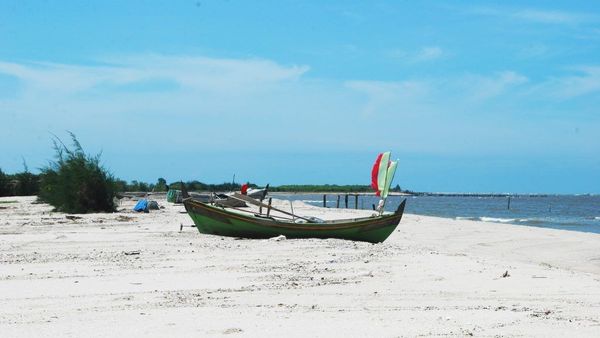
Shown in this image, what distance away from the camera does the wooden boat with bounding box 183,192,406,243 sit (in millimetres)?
15734

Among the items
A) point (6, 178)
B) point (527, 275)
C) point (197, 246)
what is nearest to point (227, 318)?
point (527, 275)

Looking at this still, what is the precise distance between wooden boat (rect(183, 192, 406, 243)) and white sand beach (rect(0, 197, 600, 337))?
668 millimetres

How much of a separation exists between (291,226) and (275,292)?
7362 millimetres

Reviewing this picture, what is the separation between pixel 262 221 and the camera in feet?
52.5

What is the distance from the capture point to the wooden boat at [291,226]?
15734 mm

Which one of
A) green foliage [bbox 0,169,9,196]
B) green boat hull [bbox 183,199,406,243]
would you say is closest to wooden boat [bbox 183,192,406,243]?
green boat hull [bbox 183,199,406,243]

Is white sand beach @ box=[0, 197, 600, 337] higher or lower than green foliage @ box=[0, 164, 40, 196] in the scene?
lower

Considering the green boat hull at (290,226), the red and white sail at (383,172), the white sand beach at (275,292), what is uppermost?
the red and white sail at (383,172)

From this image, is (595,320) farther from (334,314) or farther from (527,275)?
(527,275)

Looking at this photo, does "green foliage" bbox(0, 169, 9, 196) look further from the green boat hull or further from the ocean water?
the green boat hull

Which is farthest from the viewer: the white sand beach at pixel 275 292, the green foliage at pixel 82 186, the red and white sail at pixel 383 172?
the green foliage at pixel 82 186

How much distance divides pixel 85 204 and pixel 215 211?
1477 centimetres

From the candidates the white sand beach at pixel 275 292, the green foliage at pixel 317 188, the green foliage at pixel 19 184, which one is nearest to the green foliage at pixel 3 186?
the green foliage at pixel 19 184

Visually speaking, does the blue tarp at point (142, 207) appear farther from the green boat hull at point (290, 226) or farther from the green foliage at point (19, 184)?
the green foliage at point (19, 184)
